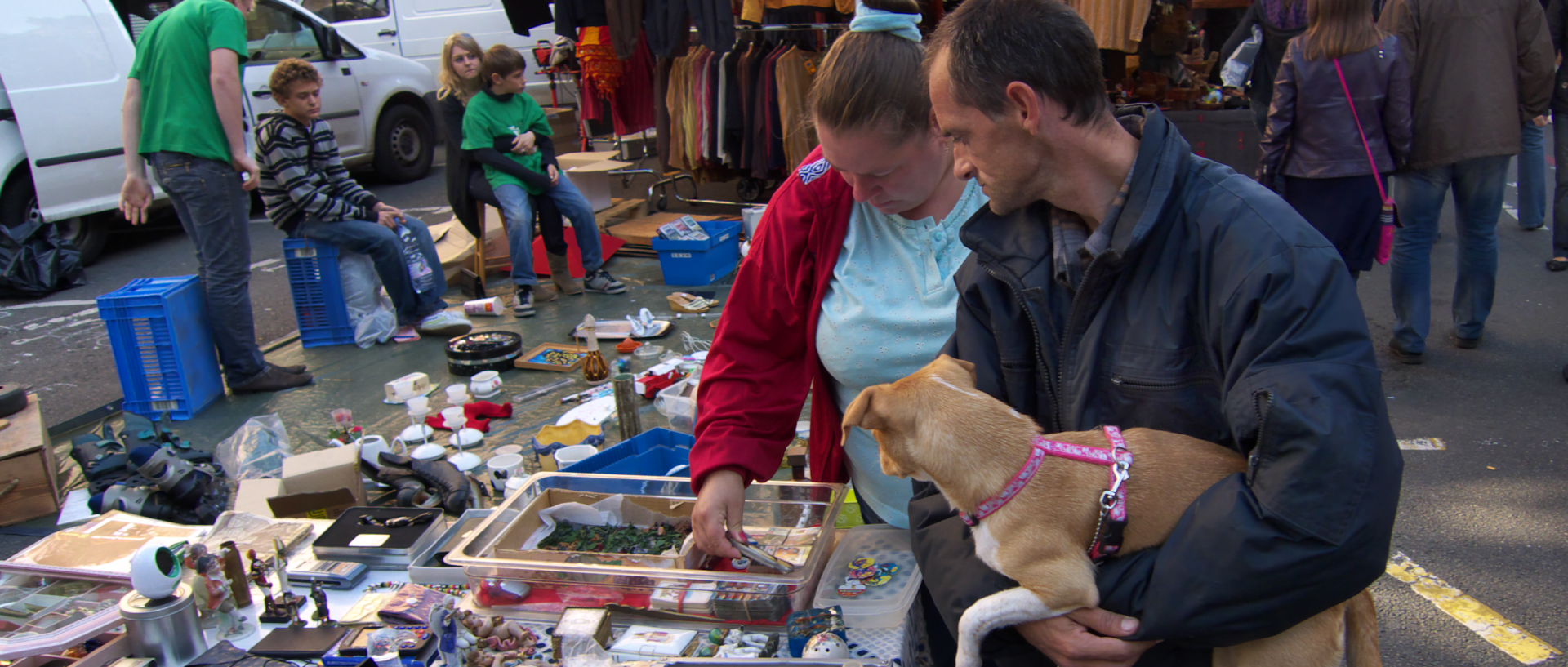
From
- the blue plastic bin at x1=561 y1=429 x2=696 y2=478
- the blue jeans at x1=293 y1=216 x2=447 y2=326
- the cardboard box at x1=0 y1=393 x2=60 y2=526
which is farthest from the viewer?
the blue jeans at x1=293 y1=216 x2=447 y2=326

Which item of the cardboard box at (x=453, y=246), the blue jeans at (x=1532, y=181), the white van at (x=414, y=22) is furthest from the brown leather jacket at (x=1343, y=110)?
the white van at (x=414, y=22)

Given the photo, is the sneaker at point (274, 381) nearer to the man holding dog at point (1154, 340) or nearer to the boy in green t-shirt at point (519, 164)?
the boy in green t-shirt at point (519, 164)

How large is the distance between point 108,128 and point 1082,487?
27.9 ft

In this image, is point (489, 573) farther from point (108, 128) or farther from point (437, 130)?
point (437, 130)

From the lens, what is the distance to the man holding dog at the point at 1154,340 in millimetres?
1101

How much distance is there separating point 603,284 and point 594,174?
1674 mm

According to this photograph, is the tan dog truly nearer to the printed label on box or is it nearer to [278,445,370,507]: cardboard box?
the printed label on box

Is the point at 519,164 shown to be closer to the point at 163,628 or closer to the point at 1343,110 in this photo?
the point at 1343,110

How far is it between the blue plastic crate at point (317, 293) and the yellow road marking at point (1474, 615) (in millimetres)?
5438

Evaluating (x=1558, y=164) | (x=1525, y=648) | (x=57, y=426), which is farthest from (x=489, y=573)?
(x=1558, y=164)

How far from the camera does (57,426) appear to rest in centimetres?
461

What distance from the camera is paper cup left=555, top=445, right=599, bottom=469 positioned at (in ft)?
10.9

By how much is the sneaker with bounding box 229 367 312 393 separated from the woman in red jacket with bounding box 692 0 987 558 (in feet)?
13.2

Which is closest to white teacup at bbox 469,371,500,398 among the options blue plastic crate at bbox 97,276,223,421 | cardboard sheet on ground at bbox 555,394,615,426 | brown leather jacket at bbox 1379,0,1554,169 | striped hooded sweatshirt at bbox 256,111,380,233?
cardboard sheet on ground at bbox 555,394,615,426
